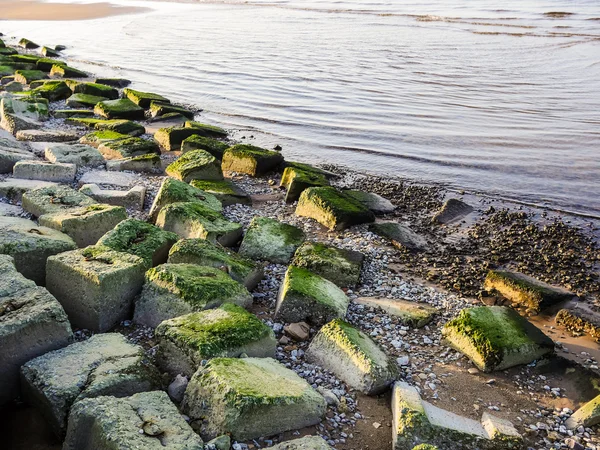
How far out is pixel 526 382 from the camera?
185 inches

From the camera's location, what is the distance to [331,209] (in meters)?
7.43

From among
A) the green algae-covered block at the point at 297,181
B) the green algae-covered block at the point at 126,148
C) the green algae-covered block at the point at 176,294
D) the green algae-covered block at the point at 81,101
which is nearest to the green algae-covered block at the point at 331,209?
the green algae-covered block at the point at 297,181

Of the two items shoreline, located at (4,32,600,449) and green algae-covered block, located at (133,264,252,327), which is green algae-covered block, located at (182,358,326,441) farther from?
green algae-covered block, located at (133,264,252,327)

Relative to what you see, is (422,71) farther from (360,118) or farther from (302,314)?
(302,314)

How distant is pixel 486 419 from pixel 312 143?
8.09m

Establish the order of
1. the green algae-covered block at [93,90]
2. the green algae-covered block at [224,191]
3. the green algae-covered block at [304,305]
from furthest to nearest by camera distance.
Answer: the green algae-covered block at [93,90] → the green algae-covered block at [224,191] → the green algae-covered block at [304,305]

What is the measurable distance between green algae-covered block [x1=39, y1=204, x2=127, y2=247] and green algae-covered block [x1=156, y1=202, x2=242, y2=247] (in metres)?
0.50

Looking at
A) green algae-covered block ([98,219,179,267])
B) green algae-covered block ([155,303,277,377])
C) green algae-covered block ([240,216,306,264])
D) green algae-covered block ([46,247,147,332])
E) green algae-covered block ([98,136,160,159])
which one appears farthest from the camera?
green algae-covered block ([98,136,160,159])

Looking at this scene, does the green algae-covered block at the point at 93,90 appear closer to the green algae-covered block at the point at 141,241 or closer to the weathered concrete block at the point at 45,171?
the weathered concrete block at the point at 45,171

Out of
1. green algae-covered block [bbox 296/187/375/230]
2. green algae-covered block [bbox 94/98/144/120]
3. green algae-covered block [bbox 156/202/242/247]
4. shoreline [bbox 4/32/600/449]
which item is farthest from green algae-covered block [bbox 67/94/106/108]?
green algae-covered block [bbox 156/202/242/247]

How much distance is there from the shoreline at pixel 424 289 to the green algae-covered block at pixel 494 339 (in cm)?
10

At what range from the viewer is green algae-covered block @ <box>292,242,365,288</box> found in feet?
19.6

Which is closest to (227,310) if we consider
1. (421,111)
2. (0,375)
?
(0,375)

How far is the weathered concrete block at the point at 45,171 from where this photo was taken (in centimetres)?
732
